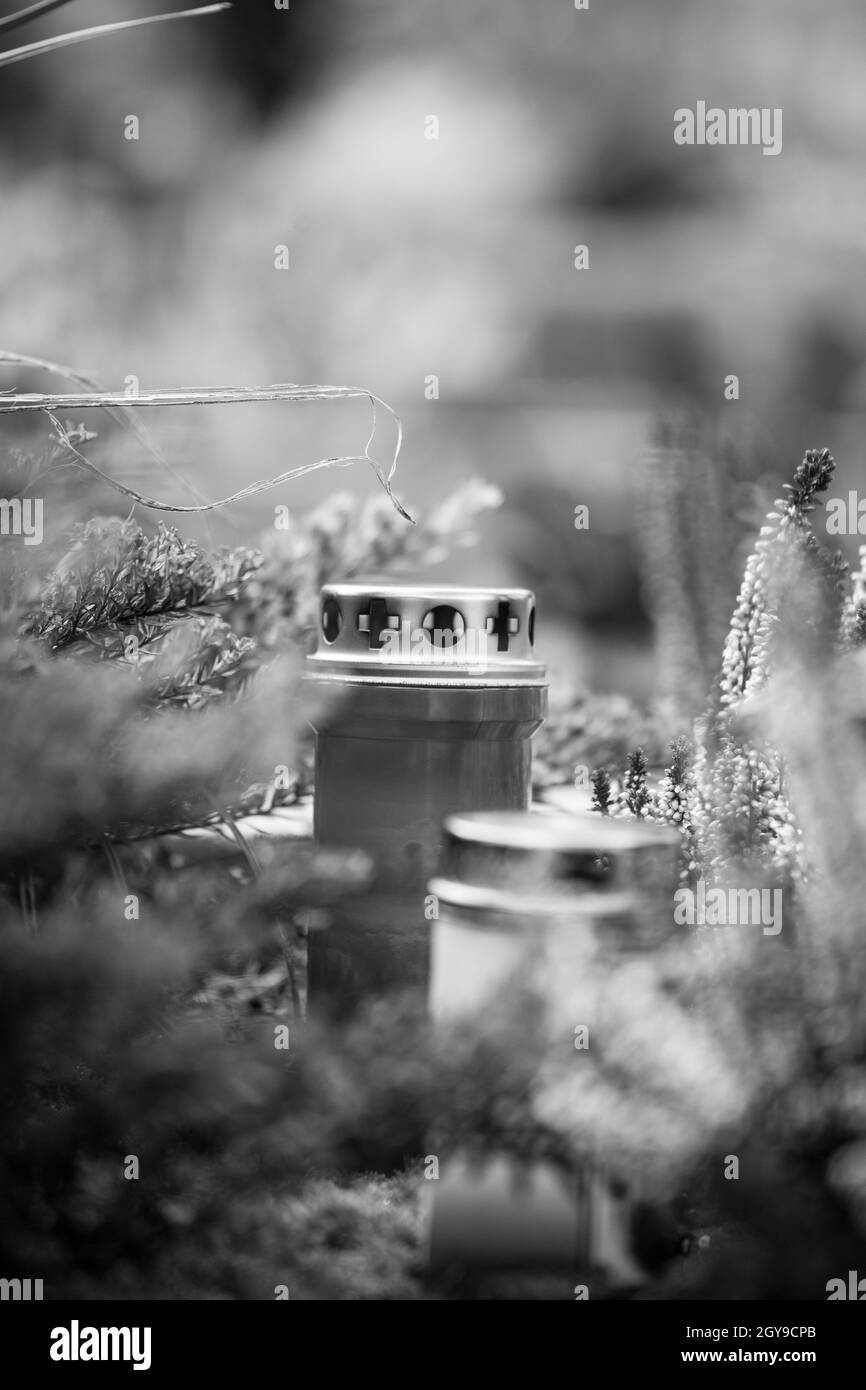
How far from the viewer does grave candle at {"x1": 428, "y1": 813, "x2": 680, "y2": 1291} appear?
0.61 m

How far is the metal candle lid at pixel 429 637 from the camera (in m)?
0.84

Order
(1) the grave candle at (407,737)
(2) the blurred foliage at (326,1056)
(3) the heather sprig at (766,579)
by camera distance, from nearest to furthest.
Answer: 1. (2) the blurred foliage at (326,1056)
2. (3) the heather sprig at (766,579)
3. (1) the grave candle at (407,737)

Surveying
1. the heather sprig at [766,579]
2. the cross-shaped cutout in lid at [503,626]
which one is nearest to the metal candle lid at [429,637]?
the cross-shaped cutout in lid at [503,626]

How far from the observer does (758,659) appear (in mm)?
760

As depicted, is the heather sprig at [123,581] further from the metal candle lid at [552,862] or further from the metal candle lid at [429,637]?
the metal candle lid at [552,862]

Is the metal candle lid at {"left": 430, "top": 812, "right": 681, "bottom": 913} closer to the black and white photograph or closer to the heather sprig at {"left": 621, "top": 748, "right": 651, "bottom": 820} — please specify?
the black and white photograph

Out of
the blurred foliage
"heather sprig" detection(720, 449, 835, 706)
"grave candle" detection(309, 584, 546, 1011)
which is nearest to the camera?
the blurred foliage

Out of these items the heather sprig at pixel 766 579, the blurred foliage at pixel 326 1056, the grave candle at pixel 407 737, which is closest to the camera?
the blurred foliage at pixel 326 1056

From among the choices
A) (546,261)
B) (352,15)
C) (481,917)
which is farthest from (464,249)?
(481,917)

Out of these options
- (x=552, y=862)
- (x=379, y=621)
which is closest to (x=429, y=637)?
(x=379, y=621)

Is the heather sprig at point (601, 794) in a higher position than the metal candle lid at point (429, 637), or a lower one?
lower

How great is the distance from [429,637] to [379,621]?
3 cm

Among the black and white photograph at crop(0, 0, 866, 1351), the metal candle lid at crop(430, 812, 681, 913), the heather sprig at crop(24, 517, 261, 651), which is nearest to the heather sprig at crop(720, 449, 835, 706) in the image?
the black and white photograph at crop(0, 0, 866, 1351)
